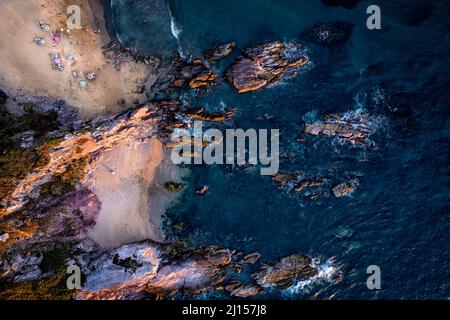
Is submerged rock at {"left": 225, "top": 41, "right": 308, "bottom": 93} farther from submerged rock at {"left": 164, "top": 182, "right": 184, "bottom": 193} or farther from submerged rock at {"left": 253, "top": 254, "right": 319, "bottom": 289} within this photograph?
submerged rock at {"left": 253, "top": 254, "right": 319, "bottom": 289}

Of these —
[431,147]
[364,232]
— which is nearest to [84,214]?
[364,232]

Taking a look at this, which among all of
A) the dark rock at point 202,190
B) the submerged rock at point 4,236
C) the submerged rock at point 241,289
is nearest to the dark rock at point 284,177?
the dark rock at point 202,190

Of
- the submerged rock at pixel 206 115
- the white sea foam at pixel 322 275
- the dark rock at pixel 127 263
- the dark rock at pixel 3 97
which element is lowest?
the white sea foam at pixel 322 275

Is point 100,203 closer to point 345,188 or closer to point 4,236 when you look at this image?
point 4,236

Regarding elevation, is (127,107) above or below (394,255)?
above

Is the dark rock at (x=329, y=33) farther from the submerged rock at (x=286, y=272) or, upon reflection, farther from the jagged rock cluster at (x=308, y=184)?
the submerged rock at (x=286, y=272)

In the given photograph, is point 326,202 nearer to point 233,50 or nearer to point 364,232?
point 364,232

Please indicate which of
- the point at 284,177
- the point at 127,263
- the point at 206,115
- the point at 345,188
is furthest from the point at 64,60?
the point at 345,188
